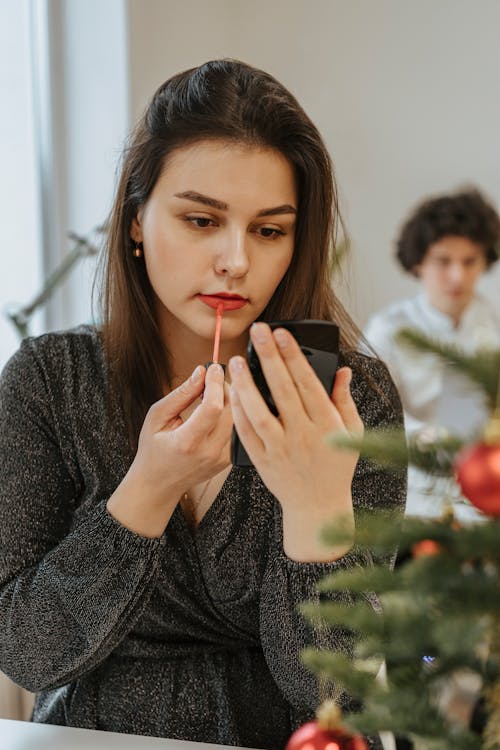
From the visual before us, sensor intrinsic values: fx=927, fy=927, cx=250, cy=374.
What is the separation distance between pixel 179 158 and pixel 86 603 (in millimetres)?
468

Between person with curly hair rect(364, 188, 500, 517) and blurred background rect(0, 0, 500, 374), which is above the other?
blurred background rect(0, 0, 500, 374)

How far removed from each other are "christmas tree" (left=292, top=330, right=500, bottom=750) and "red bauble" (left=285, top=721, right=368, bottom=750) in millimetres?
73

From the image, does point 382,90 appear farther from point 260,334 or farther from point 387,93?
point 260,334

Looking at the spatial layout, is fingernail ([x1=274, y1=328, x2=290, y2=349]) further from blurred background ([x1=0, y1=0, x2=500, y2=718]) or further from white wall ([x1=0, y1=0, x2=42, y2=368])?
blurred background ([x1=0, y1=0, x2=500, y2=718])

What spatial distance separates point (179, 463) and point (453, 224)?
229 cm

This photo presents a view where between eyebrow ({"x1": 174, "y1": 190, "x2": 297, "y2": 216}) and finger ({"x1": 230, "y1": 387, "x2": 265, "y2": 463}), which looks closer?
finger ({"x1": 230, "y1": 387, "x2": 265, "y2": 463})

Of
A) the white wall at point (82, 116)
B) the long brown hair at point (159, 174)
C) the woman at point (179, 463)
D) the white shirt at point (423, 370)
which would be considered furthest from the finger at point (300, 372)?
the white shirt at point (423, 370)

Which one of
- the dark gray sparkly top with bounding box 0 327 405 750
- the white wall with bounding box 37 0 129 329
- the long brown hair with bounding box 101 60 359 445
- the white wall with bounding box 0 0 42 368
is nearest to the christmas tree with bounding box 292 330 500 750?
the dark gray sparkly top with bounding box 0 327 405 750

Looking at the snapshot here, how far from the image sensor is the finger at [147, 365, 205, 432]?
0.85m

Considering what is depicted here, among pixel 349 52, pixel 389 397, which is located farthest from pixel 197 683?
pixel 349 52

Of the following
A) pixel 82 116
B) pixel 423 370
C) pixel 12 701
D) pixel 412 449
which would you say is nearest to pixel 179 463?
pixel 412 449

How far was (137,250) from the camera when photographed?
110 centimetres

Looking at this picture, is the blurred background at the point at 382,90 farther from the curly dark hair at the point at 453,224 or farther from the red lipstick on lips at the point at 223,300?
the red lipstick on lips at the point at 223,300

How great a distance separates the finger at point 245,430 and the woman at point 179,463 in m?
0.12
